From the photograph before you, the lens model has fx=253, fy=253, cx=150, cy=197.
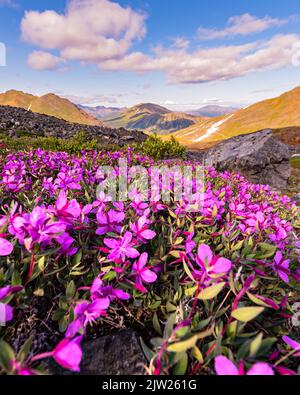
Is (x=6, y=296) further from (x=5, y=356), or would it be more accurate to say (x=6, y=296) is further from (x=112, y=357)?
(x=112, y=357)

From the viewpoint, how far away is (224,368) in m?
0.89

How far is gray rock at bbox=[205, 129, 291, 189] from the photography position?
43.2 ft

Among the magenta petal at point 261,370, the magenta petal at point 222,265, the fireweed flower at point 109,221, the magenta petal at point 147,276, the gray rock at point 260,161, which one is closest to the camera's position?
the magenta petal at point 261,370

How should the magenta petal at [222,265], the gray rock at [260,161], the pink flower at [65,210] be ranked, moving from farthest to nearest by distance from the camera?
the gray rock at [260,161] < the pink flower at [65,210] < the magenta petal at [222,265]

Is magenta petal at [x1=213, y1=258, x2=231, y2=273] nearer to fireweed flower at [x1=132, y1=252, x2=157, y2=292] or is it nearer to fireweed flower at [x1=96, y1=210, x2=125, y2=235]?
fireweed flower at [x1=132, y1=252, x2=157, y2=292]

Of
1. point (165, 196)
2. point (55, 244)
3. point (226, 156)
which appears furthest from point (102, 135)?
point (55, 244)

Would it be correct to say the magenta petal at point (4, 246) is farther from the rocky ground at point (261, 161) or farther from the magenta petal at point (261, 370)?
the rocky ground at point (261, 161)

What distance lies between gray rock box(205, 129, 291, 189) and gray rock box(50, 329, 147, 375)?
41.9 ft

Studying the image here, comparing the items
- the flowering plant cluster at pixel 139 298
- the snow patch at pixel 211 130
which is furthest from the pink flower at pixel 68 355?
the snow patch at pixel 211 130

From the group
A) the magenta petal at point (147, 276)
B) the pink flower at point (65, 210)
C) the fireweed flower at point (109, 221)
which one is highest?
the pink flower at point (65, 210)

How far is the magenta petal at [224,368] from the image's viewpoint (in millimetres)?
883

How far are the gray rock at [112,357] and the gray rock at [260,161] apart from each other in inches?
503
